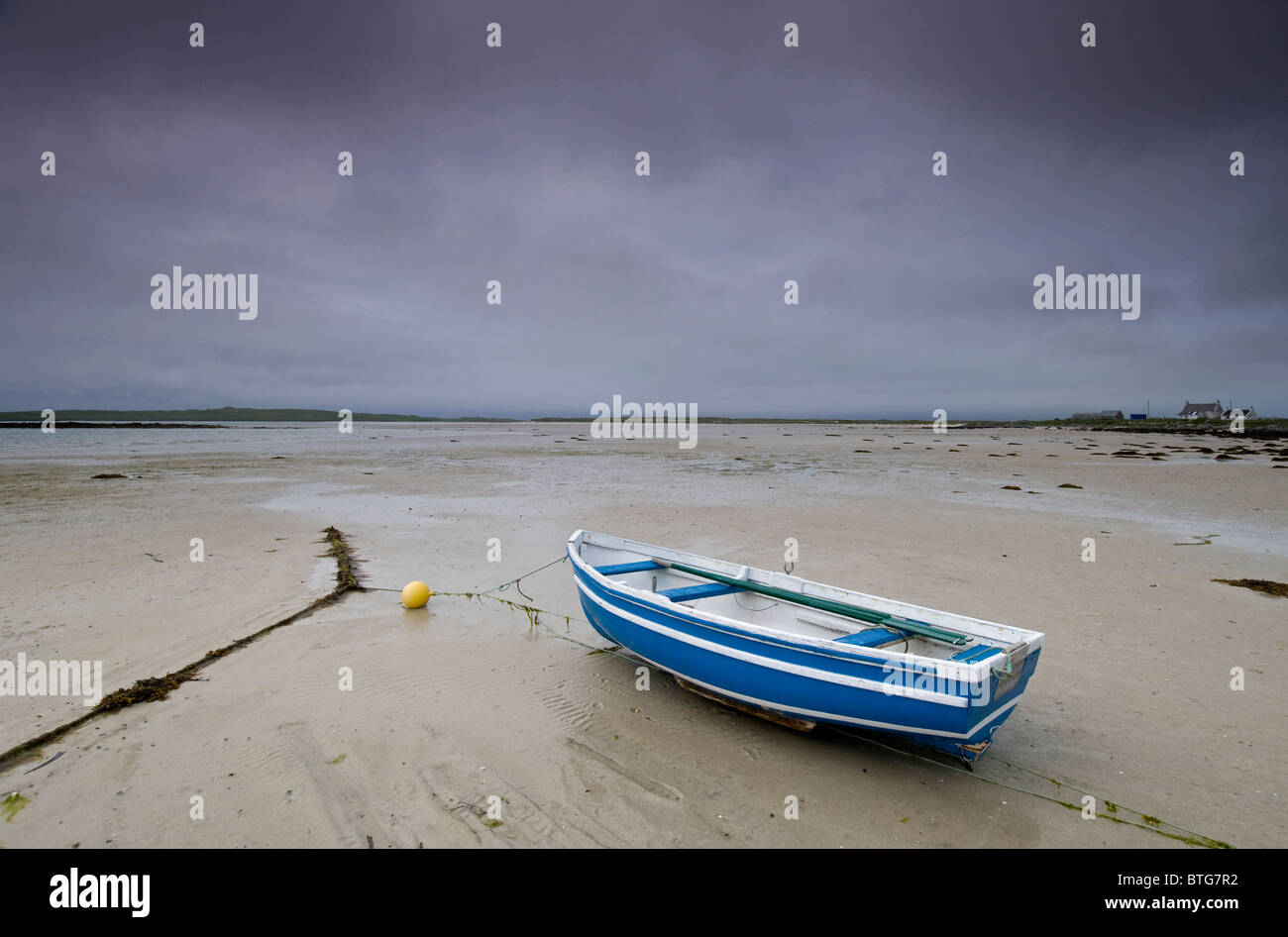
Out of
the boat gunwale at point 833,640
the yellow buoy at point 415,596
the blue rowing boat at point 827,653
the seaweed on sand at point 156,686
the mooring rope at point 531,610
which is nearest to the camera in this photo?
the boat gunwale at point 833,640

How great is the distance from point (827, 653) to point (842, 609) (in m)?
1.71

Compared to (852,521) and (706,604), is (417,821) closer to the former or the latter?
(706,604)

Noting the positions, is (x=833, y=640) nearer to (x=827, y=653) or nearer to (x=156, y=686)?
(x=827, y=653)

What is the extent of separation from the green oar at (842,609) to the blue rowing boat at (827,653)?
0.01m

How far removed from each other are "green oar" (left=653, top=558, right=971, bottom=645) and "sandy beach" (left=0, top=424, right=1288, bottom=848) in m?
1.03

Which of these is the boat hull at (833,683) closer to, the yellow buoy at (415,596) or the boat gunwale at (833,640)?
the boat gunwale at (833,640)

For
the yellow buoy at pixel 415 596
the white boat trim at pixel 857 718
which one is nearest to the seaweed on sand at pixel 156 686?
the yellow buoy at pixel 415 596

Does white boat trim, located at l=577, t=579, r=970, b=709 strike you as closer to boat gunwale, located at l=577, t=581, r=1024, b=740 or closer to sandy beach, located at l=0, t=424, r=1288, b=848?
boat gunwale, located at l=577, t=581, r=1024, b=740

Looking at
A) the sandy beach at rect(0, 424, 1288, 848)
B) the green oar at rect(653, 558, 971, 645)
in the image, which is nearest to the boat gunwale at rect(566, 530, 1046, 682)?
the green oar at rect(653, 558, 971, 645)

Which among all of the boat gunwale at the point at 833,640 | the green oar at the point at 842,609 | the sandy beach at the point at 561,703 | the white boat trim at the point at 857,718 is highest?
the boat gunwale at the point at 833,640

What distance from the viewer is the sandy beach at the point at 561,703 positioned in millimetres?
4371

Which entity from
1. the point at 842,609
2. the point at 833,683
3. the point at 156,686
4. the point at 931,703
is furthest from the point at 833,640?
the point at 156,686

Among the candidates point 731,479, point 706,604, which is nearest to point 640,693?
point 706,604

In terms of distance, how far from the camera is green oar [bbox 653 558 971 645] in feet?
17.9
